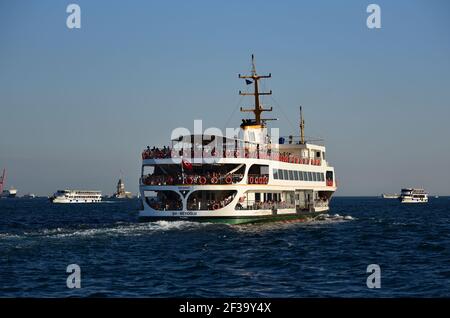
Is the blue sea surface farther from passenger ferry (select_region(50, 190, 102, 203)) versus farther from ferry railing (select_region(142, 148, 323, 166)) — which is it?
passenger ferry (select_region(50, 190, 102, 203))

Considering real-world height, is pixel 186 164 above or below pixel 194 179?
above

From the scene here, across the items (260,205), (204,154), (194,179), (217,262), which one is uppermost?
(204,154)

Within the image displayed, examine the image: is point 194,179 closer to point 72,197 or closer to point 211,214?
point 211,214

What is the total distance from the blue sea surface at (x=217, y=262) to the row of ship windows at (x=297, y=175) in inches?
388

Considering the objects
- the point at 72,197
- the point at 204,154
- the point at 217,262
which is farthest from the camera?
the point at 72,197

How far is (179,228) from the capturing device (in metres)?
42.9

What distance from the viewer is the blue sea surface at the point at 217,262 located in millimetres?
21469

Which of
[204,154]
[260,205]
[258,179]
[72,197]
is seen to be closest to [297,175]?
[260,205]

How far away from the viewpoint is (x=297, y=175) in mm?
60469

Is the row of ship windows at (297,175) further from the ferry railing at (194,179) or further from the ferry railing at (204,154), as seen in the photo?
the ferry railing at (194,179)

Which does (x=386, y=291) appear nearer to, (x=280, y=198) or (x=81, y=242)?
(x=81, y=242)

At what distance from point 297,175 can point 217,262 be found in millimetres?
32753

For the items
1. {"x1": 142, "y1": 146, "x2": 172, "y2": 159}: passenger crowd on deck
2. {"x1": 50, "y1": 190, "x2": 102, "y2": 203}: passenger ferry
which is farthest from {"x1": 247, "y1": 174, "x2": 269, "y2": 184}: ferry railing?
{"x1": 50, "y1": 190, "x2": 102, "y2": 203}: passenger ferry
